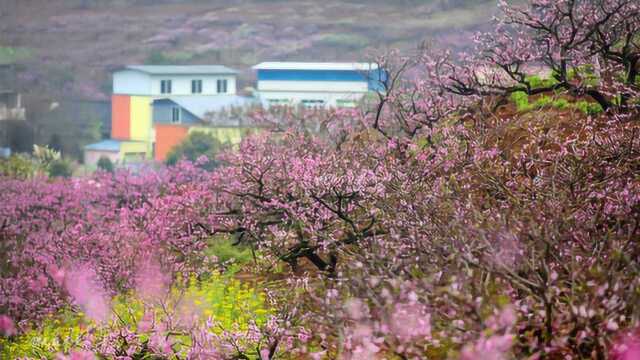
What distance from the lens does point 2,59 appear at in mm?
68062

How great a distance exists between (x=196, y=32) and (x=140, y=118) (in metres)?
30.5

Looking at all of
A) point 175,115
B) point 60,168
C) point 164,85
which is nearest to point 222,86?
point 164,85

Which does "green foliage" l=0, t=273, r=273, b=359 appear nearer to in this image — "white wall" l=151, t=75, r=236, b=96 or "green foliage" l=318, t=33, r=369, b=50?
"white wall" l=151, t=75, r=236, b=96

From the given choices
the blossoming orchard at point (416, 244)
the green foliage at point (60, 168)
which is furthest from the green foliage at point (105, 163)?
the blossoming orchard at point (416, 244)

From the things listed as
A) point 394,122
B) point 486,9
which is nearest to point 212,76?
point 486,9

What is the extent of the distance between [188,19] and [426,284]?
285 ft

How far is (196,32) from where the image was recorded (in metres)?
87.2

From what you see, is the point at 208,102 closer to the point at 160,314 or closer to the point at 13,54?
the point at 13,54

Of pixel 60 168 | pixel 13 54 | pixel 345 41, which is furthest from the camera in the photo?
pixel 345 41

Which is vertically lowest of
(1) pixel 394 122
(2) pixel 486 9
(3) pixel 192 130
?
(3) pixel 192 130

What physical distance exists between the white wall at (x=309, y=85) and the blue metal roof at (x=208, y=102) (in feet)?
7.02

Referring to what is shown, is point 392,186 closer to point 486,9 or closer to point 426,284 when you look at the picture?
point 426,284

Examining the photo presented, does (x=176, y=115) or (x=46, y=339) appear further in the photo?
(x=176, y=115)

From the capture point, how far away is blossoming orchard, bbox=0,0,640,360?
5.94 m
